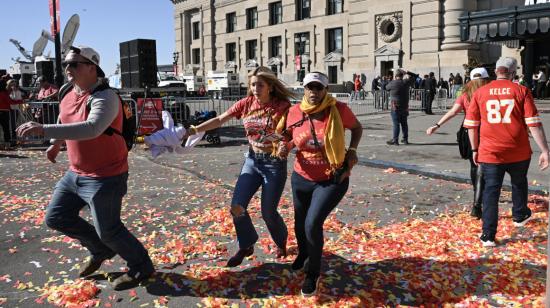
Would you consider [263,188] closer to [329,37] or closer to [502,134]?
[502,134]

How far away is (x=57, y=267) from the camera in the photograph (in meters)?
5.10

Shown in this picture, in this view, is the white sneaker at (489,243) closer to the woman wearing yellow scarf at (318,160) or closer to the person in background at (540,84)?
the woman wearing yellow scarf at (318,160)

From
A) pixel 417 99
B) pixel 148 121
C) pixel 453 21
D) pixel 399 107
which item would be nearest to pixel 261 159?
pixel 399 107

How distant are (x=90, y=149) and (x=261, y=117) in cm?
152

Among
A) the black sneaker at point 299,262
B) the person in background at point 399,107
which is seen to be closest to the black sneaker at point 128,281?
the black sneaker at point 299,262

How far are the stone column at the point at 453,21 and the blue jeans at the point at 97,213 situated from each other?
33.6 metres

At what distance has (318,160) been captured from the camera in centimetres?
430

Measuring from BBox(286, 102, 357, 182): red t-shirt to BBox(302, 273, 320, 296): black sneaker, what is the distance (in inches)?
30.1

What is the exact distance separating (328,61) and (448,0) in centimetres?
1164

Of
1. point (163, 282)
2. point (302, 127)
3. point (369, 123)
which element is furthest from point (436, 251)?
point (369, 123)

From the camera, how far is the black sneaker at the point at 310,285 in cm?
426

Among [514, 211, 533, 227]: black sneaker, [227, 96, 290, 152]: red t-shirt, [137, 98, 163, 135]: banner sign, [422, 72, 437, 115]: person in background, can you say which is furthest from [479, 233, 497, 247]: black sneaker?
[422, 72, 437, 115]: person in background

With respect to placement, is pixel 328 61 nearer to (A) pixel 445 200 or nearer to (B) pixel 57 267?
(A) pixel 445 200

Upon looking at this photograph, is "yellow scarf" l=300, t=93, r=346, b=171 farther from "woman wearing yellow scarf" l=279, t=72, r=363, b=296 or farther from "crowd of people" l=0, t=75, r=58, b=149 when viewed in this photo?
"crowd of people" l=0, t=75, r=58, b=149
